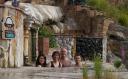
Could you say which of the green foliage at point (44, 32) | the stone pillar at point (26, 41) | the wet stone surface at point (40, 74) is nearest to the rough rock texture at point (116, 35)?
the green foliage at point (44, 32)

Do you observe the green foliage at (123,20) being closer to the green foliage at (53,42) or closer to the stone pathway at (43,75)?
the green foliage at (53,42)

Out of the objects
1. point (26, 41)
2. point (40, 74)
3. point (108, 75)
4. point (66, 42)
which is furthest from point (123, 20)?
point (108, 75)

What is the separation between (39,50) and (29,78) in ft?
36.1

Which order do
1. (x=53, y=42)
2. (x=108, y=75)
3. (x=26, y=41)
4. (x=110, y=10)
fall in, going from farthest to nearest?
(x=110, y=10) → (x=53, y=42) → (x=26, y=41) → (x=108, y=75)

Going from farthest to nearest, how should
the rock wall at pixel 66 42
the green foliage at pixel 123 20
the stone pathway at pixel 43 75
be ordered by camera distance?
the green foliage at pixel 123 20
the rock wall at pixel 66 42
the stone pathway at pixel 43 75

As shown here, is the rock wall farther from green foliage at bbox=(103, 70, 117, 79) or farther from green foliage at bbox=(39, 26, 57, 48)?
green foliage at bbox=(103, 70, 117, 79)

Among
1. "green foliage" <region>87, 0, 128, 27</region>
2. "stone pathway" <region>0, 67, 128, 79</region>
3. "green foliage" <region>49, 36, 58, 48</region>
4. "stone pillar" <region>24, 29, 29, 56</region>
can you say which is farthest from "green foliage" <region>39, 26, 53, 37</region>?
"stone pathway" <region>0, 67, 128, 79</region>

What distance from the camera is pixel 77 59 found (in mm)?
21281

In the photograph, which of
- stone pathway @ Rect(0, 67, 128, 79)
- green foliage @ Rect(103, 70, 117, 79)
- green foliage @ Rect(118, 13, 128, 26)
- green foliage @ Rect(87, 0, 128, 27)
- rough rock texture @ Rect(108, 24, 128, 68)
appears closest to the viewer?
green foliage @ Rect(103, 70, 117, 79)

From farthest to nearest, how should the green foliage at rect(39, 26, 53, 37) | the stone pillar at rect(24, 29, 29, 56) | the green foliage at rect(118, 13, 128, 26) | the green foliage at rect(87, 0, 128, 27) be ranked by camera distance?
the green foliage at rect(118, 13, 128, 26), the green foliage at rect(87, 0, 128, 27), the green foliage at rect(39, 26, 53, 37), the stone pillar at rect(24, 29, 29, 56)

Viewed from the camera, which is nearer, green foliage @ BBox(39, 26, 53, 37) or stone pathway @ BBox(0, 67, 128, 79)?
stone pathway @ BBox(0, 67, 128, 79)

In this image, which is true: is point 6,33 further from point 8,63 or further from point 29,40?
point 29,40

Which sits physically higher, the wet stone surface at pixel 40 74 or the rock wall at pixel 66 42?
the wet stone surface at pixel 40 74

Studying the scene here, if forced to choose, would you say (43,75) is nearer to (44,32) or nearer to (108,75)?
(108,75)
